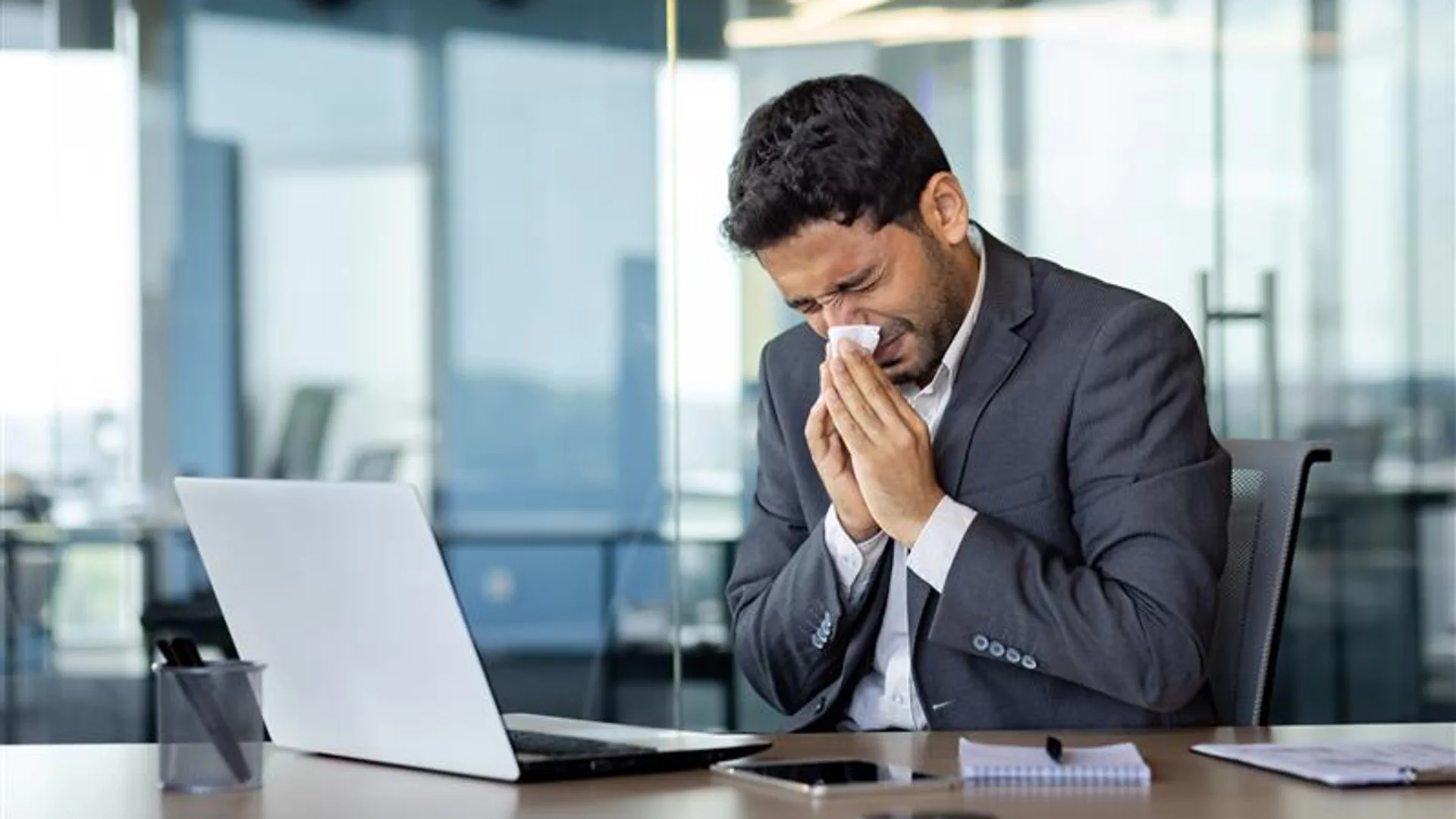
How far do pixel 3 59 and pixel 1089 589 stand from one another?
3.16 metres

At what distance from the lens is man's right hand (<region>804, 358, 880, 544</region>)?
2.31m

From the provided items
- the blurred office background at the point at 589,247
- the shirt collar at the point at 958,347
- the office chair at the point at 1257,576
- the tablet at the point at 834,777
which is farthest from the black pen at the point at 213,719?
the blurred office background at the point at 589,247

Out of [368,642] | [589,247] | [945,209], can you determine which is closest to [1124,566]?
[945,209]

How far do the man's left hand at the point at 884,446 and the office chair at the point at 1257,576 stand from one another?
351 millimetres

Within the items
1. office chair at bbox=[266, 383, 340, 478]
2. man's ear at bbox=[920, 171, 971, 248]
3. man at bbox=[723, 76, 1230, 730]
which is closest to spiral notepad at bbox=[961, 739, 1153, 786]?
man at bbox=[723, 76, 1230, 730]

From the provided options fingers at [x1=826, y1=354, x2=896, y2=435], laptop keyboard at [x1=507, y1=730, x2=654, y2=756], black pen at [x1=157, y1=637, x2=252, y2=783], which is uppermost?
fingers at [x1=826, y1=354, x2=896, y2=435]

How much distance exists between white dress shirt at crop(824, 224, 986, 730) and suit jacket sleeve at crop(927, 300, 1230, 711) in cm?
8

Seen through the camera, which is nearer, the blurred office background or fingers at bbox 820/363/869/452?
fingers at bbox 820/363/869/452

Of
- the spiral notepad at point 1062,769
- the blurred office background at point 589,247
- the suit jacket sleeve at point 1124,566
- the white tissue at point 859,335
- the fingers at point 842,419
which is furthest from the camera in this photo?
the blurred office background at point 589,247

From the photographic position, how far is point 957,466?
2381mm

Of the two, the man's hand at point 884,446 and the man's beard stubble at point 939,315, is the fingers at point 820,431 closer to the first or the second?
the man's hand at point 884,446

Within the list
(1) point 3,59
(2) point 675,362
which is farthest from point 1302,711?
(1) point 3,59

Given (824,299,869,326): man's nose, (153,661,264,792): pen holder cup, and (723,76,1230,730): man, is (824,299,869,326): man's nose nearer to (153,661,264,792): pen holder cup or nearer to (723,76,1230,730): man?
(723,76,1230,730): man

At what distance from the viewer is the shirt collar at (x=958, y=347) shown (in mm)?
2430
